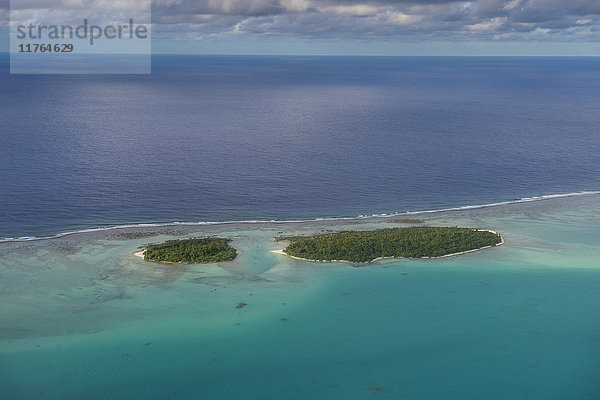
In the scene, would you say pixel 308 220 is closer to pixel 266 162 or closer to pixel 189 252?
pixel 189 252

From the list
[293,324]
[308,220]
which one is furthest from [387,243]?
[293,324]

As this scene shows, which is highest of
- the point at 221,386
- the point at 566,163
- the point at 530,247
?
the point at 566,163

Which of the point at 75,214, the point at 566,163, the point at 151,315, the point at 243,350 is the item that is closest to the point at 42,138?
the point at 75,214

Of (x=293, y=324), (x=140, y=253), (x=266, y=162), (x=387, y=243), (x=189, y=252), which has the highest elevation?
(x=266, y=162)

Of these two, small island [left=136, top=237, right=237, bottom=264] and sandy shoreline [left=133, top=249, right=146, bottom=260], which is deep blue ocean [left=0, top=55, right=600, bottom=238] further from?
small island [left=136, top=237, right=237, bottom=264]

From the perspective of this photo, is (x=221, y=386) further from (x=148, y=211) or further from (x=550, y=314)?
(x=148, y=211)

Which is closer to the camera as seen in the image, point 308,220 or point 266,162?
point 308,220
